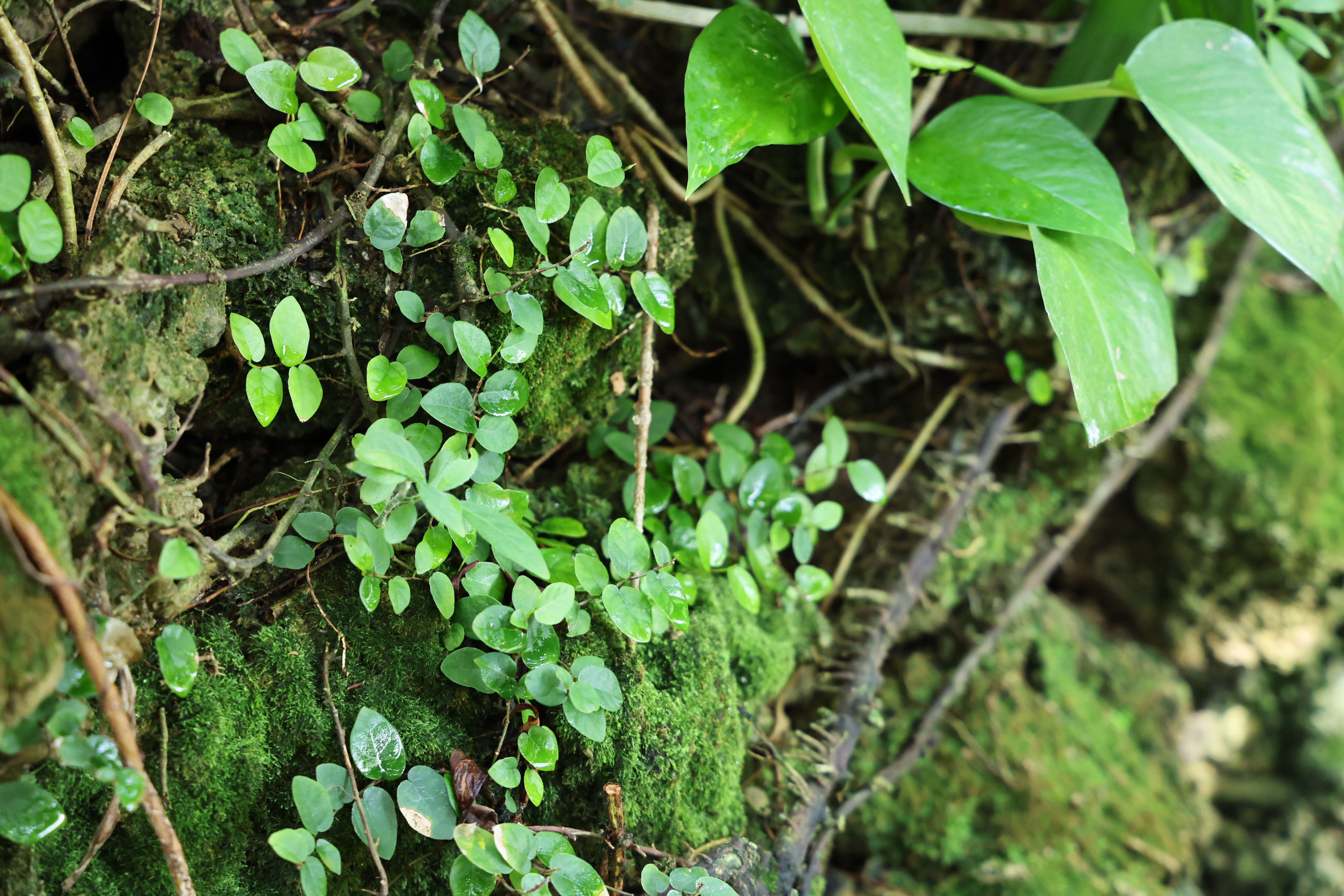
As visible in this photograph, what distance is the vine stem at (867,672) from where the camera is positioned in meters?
1.02

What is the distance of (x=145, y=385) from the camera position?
72 centimetres

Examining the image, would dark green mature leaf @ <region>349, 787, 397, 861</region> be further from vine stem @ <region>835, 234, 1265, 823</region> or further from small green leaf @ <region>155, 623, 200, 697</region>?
vine stem @ <region>835, 234, 1265, 823</region>

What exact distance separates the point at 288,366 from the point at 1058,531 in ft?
5.44

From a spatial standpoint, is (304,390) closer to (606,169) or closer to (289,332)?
(289,332)

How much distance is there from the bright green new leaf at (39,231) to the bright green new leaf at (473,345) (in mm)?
355

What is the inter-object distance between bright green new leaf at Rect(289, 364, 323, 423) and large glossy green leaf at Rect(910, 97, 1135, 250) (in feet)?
2.59

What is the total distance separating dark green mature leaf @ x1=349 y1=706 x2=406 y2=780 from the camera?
77 cm

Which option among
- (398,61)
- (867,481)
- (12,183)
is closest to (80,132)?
(12,183)

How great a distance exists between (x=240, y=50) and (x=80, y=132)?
0.18 meters

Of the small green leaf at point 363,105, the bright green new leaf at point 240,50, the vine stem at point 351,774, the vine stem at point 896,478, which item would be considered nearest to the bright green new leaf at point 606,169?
the small green leaf at point 363,105

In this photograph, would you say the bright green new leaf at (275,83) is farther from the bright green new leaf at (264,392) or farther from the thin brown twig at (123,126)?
the bright green new leaf at (264,392)

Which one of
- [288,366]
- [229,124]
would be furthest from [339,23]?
[288,366]

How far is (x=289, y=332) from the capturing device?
0.79 meters

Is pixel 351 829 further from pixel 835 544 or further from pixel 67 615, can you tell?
pixel 835 544
